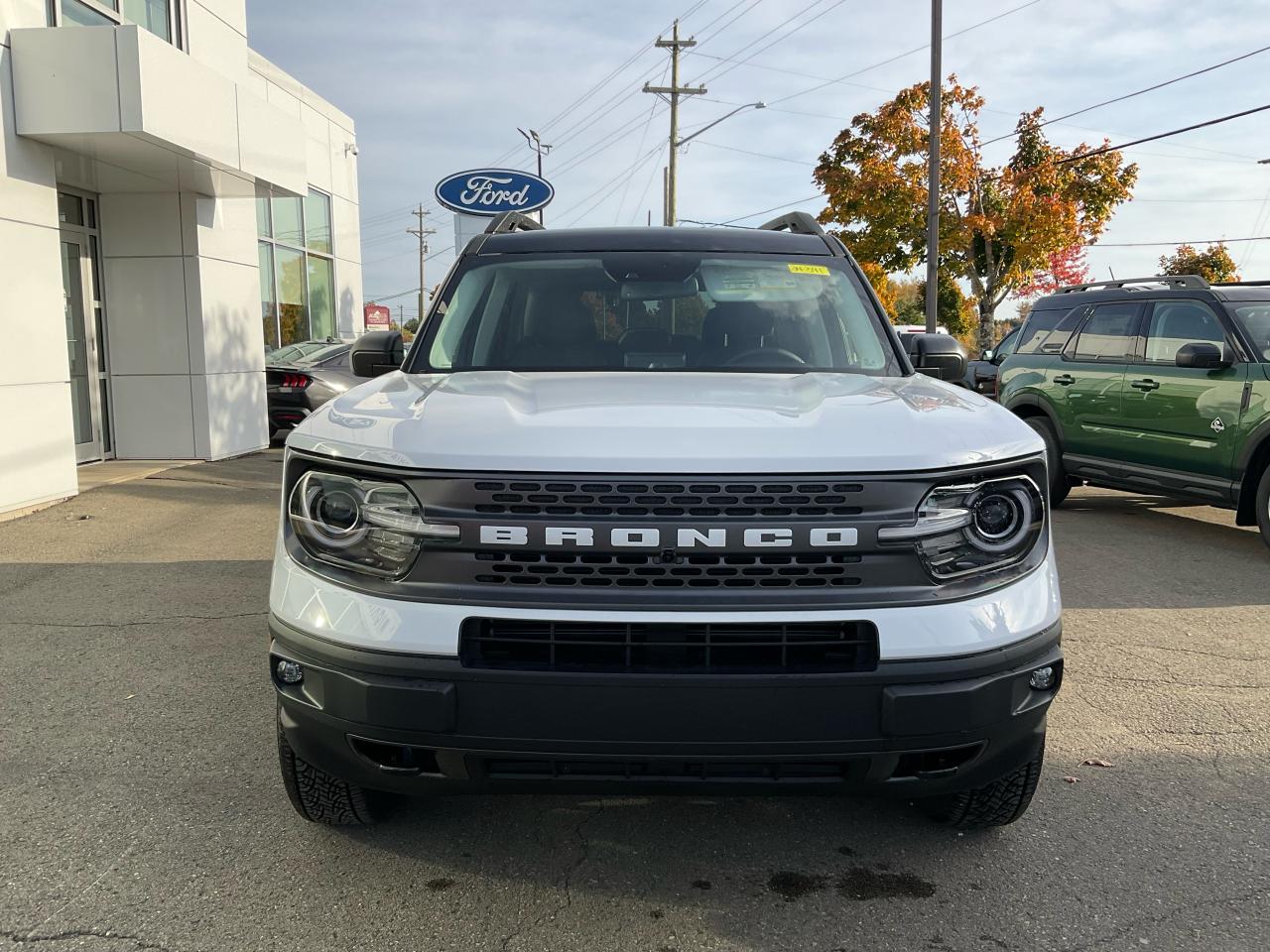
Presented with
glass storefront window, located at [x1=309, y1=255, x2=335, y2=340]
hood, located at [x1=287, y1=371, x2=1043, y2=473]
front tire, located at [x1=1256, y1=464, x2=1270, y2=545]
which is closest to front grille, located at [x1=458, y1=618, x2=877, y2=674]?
hood, located at [x1=287, y1=371, x2=1043, y2=473]

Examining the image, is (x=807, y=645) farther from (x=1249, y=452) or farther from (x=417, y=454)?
(x=1249, y=452)

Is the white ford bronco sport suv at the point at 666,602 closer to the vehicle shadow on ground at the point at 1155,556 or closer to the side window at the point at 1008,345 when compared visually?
the vehicle shadow on ground at the point at 1155,556

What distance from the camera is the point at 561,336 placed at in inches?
147

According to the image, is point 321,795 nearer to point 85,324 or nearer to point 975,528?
point 975,528

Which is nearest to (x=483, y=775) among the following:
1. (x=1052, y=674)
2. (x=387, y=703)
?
(x=387, y=703)

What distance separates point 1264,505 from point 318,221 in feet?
64.2

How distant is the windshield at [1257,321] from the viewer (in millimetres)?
7277

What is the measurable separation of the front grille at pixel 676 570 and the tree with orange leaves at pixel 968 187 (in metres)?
24.4

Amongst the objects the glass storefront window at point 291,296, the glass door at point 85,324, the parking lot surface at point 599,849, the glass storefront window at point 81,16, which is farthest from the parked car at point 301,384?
the parking lot surface at point 599,849

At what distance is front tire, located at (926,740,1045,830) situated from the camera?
2.88 meters

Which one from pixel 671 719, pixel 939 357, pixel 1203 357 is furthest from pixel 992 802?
pixel 1203 357

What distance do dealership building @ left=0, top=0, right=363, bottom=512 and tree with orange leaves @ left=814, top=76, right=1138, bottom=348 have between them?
638 inches

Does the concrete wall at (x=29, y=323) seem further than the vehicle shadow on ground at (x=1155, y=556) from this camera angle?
Yes

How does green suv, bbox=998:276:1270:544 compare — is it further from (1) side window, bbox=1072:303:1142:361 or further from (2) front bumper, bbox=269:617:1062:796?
(2) front bumper, bbox=269:617:1062:796
